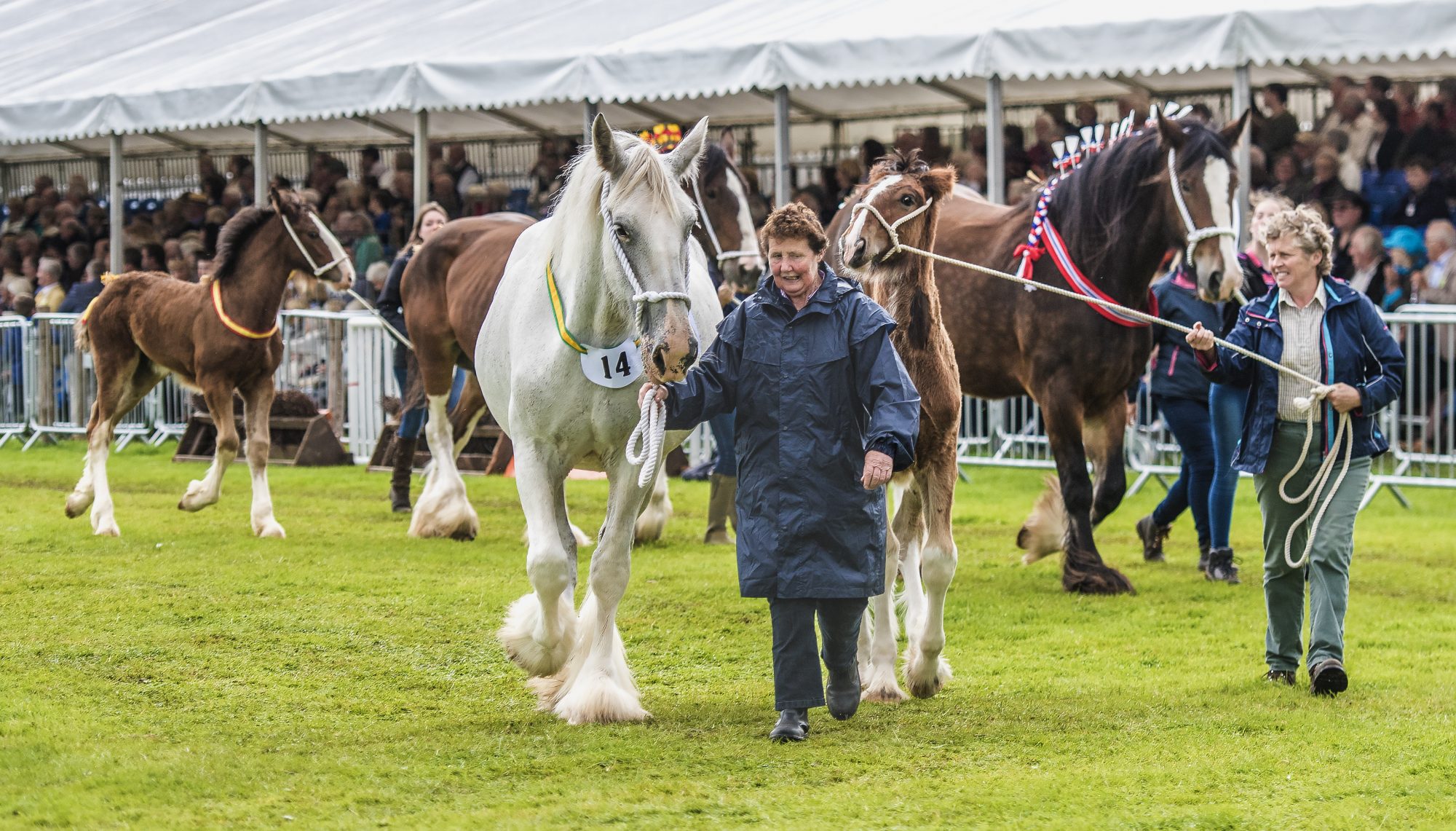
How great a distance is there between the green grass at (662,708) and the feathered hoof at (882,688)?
0.16m

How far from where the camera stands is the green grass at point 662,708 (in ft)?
15.7

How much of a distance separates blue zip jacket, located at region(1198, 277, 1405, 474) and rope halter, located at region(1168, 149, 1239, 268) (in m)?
1.56

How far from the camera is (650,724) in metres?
5.85

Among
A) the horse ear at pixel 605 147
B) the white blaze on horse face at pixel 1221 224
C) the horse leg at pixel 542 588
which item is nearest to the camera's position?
the horse ear at pixel 605 147

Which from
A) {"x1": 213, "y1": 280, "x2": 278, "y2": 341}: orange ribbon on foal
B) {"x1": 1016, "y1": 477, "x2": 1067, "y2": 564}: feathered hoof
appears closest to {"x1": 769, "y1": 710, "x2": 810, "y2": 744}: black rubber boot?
{"x1": 1016, "y1": 477, "x2": 1067, "y2": 564}: feathered hoof

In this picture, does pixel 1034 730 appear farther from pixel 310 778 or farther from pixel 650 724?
pixel 310 778

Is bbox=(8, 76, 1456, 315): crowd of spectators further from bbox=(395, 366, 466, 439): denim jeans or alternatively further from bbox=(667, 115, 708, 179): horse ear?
bbox=(667, 115, 708, 179): horse ear

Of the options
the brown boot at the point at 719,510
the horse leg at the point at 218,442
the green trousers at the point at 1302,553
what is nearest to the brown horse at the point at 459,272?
the brown boot at the point at 719,510

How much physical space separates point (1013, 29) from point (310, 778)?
9883 mm

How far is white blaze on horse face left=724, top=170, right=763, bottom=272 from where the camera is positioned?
1096 cm

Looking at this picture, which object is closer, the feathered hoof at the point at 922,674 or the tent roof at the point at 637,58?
the feathered hoof at the point at 922,674

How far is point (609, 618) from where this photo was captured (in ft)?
20.0

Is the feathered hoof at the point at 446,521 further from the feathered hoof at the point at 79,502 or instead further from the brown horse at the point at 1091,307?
the brown horse at the point at 1091,307

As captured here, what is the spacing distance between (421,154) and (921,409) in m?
11.6
